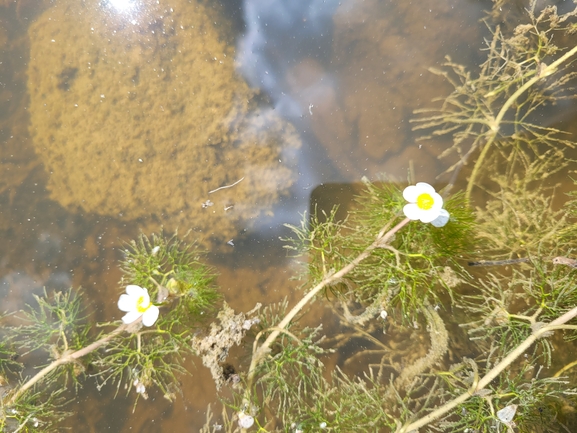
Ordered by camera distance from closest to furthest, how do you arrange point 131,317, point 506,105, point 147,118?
point 131,317 → point 506,105 → point 147,118

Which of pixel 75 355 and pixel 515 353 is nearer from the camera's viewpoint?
pixel 515 353

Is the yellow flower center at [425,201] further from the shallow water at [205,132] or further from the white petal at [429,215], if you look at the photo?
the shallow water at [205,132]

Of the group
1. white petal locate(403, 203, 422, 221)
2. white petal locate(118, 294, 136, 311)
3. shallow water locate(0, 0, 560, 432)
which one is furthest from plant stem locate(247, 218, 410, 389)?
white petal locate(118, 294, 136, 311)

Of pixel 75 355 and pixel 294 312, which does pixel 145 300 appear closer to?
pixel 75 355

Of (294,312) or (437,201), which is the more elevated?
(437,201)

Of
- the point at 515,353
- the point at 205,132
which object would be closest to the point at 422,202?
the point at 515,353

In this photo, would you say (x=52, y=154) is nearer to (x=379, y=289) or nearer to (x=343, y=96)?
(x=343, y=96)
